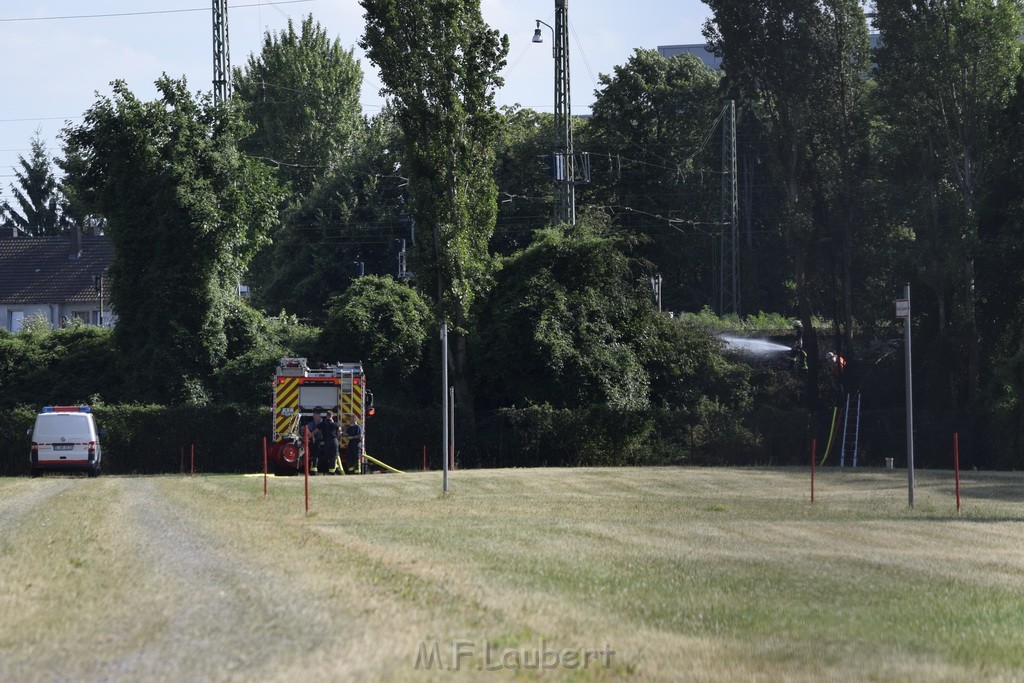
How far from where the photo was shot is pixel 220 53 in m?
50.7

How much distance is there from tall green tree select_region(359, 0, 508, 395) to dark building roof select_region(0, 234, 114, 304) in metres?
44.3

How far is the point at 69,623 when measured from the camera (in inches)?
438

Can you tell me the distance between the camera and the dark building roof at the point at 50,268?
82.9 m

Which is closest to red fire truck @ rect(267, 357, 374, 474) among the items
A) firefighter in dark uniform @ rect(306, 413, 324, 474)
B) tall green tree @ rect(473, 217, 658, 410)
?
firefighter in dark uniform @ rect(306, 413, 324, 474)

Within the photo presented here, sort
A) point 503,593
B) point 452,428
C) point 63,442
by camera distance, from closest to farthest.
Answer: point 503,593 < point 63,442 < point 452,428

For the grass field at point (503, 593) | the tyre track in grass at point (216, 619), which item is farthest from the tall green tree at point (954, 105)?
the tyre track in grass at point (216, 619)

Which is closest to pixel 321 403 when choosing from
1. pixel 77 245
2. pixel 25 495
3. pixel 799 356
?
pixel 25 495

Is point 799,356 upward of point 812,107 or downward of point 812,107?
downward

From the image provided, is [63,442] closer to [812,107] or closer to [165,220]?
[165,220]

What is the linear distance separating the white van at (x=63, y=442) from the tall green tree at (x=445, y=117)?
12417 millimetres

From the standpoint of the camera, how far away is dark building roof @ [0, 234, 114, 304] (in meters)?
82.9

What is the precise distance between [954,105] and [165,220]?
31.8m

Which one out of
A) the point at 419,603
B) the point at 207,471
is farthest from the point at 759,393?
the point at 419,603

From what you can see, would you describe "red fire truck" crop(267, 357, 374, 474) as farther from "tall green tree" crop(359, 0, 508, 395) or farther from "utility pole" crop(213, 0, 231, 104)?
"utility pole" crop(213, 0, 231, 104)
